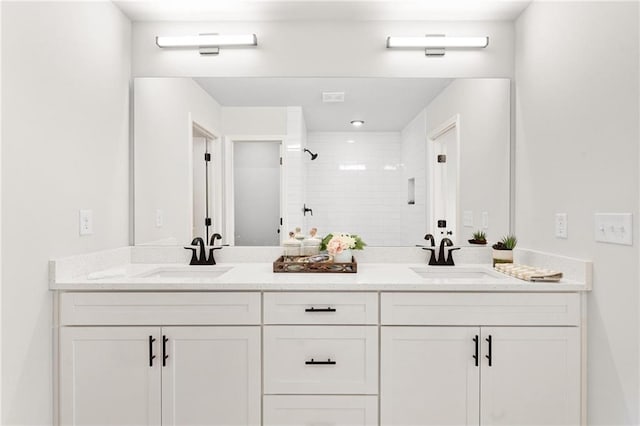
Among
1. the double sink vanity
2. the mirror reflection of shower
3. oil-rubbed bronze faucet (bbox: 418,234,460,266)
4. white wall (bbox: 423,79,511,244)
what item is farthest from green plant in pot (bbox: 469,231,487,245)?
the mirror reflection of shower

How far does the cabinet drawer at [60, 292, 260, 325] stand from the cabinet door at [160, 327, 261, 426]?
1.8 inches

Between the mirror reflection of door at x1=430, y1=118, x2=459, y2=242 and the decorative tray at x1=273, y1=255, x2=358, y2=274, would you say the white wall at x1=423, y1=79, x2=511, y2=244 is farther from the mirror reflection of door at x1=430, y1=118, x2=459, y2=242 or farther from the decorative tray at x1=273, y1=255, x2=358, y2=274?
the decorative tray at x1=273, y1=255, x2=358, y2=274

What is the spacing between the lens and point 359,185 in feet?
7.67

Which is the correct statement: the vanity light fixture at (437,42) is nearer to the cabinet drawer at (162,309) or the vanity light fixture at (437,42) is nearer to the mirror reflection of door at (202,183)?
the mirror reflection of door at (202,183)

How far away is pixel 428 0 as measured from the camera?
2.08 meters

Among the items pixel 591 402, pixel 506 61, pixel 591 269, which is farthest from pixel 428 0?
pixel 591 402

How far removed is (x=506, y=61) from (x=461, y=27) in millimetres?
326

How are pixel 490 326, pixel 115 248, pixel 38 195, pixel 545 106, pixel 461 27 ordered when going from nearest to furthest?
pixel 38 195 < pixel 490 326 < pixel 545 106 < pixel 115 248 < pixel 461 27

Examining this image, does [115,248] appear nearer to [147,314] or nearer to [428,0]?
[147,314]

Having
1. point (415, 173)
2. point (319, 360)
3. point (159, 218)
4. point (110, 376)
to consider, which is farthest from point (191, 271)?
point (415, 173)

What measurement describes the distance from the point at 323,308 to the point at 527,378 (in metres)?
0.92

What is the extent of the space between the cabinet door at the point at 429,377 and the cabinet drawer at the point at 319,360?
0.07 metres

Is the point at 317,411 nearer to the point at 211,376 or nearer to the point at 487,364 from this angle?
the point at 211,376

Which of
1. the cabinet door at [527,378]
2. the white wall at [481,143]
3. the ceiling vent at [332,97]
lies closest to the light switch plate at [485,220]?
the white wall at [481,143]
